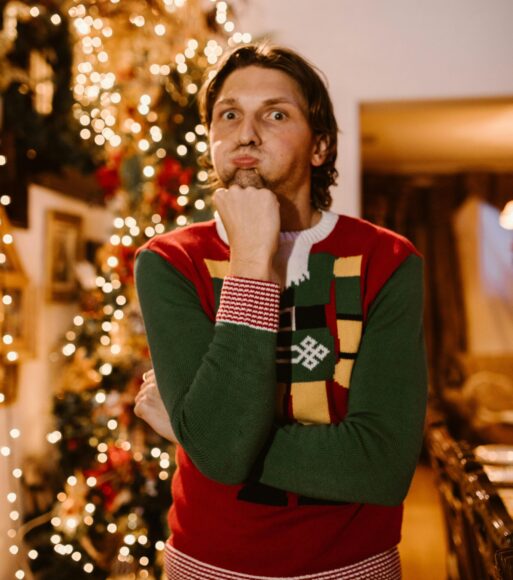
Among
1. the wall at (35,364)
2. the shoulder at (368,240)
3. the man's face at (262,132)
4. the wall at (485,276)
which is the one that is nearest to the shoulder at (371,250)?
the shoulder at (368,240)

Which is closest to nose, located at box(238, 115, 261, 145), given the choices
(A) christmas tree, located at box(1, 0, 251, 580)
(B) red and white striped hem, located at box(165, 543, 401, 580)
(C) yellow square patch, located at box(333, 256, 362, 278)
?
(C) yellow square patch, located at box(333, 256, 362, 278)

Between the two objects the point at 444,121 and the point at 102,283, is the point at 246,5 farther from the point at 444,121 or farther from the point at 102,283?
the point at 444,121

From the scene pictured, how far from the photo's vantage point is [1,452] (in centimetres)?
257

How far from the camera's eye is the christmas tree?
103 inches

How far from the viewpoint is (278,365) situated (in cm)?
94

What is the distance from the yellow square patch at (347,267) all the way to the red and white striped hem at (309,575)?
429 millimetres

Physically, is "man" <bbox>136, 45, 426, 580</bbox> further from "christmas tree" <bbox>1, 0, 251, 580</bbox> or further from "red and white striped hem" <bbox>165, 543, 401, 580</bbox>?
"christmas tree" <bbox>1, 0, 251, 580</bbox>

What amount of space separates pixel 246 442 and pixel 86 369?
2.10m

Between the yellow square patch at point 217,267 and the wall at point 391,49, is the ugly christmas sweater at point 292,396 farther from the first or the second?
the wall at point 391,49

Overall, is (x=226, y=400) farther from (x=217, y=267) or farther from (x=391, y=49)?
(x=391, y=49)

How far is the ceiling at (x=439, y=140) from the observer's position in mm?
4438

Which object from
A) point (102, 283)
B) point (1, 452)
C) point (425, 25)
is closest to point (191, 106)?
point (102, 283)

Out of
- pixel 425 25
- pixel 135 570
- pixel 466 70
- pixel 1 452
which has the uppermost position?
pixel 425 25

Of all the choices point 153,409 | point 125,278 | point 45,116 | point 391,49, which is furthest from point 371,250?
point 45,116
